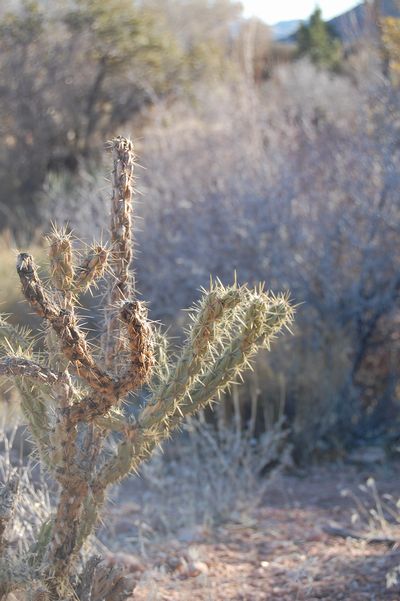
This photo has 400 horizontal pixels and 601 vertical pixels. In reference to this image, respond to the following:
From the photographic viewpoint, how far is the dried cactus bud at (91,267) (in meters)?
2.78

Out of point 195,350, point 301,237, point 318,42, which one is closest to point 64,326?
point 195,350

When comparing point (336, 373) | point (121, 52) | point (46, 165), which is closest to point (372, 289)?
point (336, 373)

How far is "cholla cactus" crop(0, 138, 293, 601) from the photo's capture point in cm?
265

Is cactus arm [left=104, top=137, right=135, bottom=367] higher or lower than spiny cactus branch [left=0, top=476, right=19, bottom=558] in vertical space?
higher

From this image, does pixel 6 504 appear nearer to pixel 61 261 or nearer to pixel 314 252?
pixel 61 261

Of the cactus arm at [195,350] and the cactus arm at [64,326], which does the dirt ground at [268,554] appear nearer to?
the cactus arm at [195,350]

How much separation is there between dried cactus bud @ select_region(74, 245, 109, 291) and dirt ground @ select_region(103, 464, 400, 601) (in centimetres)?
132

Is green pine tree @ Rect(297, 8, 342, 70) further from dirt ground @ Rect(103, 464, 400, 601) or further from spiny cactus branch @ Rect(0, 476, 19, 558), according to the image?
spiny cactus branch @ Rect(0, 476, 19, 558)

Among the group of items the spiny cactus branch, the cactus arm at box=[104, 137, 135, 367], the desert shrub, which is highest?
the desert shrub

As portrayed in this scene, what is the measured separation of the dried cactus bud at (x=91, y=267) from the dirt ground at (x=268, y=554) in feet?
4.32

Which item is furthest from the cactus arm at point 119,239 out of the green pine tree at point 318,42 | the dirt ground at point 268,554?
the green pine tree at point 318,42

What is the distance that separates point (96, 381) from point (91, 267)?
14.4 inches

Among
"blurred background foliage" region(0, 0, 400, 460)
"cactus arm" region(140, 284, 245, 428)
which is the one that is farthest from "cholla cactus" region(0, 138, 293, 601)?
"blurred background foliage" region(0, 0, 400, 460)

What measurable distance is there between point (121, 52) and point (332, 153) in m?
11.3
